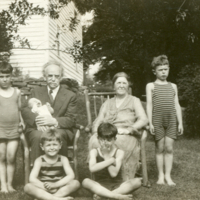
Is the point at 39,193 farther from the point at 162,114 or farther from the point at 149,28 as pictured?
the point at 149,28

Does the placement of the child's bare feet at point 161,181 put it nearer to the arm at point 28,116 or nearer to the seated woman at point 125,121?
the seated woman at point 125,121

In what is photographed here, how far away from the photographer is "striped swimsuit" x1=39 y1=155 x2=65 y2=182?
11.8ft

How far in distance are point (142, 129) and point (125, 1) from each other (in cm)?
642

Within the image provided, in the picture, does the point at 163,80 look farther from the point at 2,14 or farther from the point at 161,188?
the point at 2,14

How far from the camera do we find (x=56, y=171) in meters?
3.62

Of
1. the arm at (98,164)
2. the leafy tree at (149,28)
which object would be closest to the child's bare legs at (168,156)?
the arm at (98,164)

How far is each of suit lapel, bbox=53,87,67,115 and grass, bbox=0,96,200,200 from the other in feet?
3.16

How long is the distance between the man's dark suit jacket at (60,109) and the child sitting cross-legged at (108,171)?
52 cm

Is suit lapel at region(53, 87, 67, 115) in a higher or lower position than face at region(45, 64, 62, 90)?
lower

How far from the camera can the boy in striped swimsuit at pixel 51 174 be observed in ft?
11.1

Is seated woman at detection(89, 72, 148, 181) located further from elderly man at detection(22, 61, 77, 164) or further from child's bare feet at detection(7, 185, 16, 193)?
child's bare feet at detection(7, 185, 16, 193)

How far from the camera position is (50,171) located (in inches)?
142

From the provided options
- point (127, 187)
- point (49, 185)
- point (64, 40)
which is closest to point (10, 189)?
point (49, 185)

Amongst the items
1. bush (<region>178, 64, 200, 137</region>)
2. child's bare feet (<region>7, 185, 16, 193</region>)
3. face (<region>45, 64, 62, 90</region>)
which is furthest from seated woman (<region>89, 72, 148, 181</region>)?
bush (<region>178, 64, 200, 137</region>)
